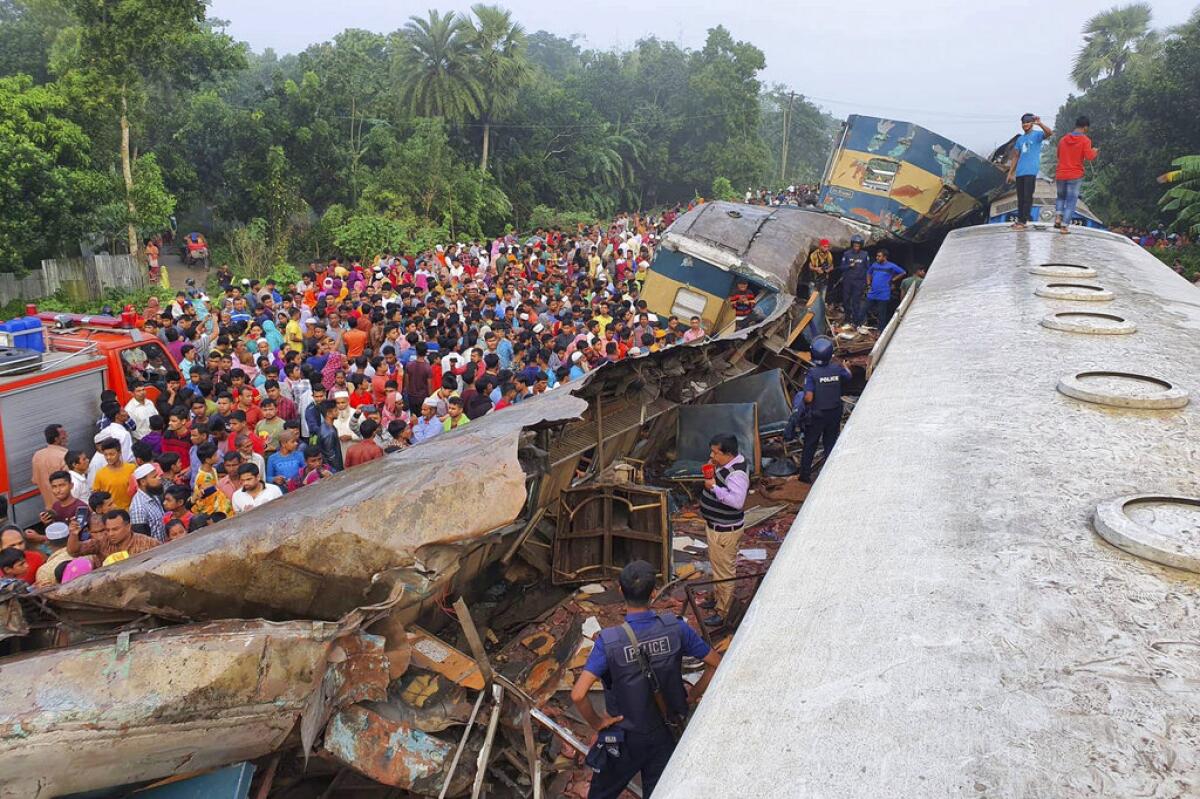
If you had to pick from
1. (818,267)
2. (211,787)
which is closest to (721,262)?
(818,267)

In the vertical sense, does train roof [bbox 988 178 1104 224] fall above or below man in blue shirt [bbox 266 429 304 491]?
above

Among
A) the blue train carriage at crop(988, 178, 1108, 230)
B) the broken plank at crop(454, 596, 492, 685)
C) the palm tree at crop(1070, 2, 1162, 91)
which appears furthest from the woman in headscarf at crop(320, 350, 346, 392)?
the palm tree at crop(1070, 2, 1162, 91)

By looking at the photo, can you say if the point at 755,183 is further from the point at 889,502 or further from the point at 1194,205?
the point at 889,502

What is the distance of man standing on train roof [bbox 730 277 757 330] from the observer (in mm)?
12820

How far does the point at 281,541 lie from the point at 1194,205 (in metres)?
23.7

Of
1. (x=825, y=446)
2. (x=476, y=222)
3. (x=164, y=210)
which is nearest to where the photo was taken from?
(x=825, y=446)

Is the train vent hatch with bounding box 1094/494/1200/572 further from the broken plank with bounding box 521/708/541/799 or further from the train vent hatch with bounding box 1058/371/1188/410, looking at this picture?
the broken plank with bounding box 521/708/541/799

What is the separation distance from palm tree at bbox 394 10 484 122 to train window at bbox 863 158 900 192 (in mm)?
20948

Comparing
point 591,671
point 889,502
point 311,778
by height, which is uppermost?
point 889,502

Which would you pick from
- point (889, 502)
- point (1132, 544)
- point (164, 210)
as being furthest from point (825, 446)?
point (164, 210)

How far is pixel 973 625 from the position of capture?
2572 millimetres

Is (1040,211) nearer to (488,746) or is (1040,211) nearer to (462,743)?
(488,746)

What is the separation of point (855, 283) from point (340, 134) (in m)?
22.0

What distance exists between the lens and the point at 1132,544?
293 cm
